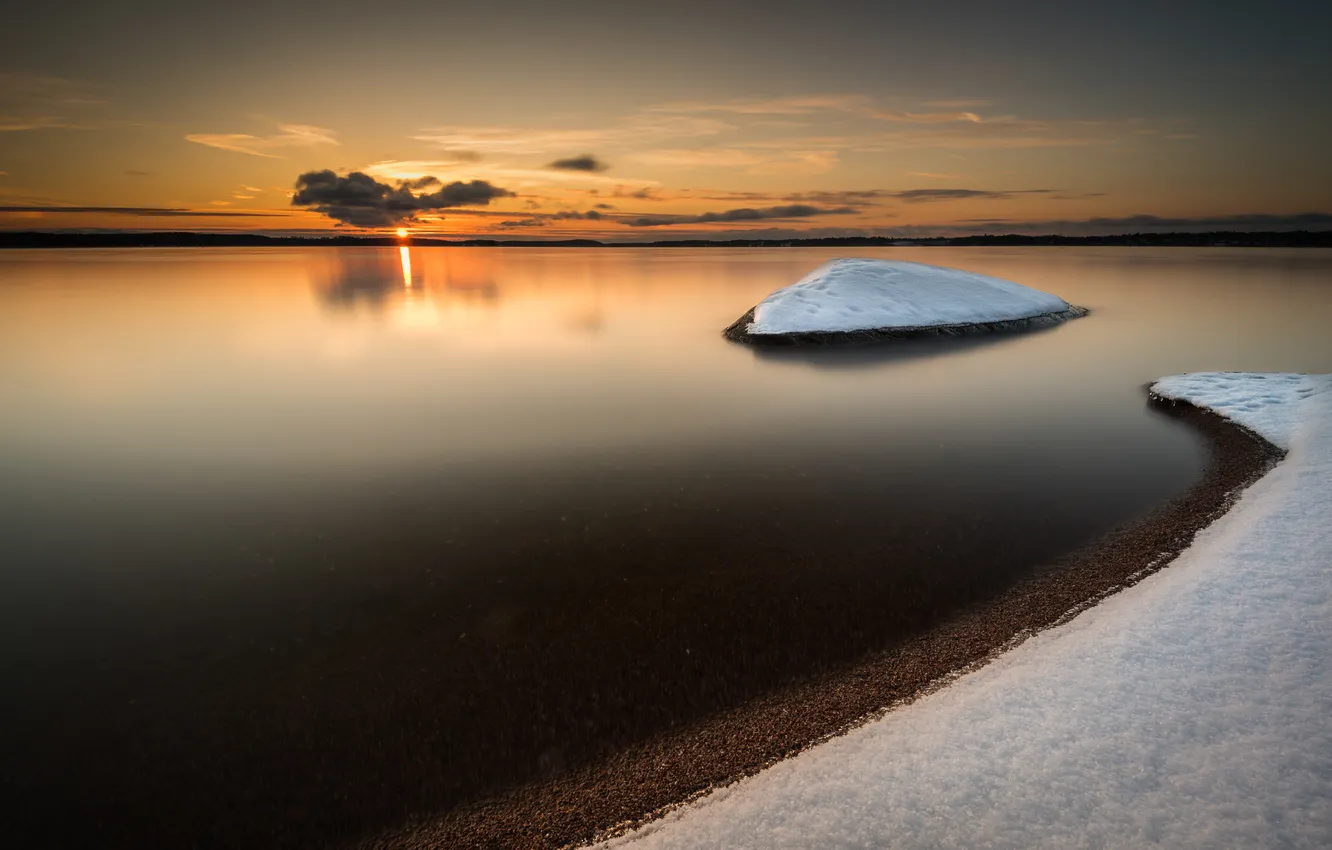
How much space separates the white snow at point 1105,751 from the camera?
3.58 metres

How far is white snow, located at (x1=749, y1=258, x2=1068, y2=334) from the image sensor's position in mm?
25688

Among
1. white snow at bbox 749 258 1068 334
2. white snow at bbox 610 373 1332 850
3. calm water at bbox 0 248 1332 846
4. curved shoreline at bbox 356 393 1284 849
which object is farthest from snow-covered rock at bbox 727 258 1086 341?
white snow at bbox 610 373 1332 850

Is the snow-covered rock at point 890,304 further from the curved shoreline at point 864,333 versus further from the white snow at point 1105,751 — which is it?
the white snow at point 1105,751

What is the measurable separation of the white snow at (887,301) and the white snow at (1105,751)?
64.8ft

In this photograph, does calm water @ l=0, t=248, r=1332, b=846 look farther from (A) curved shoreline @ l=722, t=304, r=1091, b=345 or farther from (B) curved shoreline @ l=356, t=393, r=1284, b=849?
(A) curved shoreline @ l=722, t=304, r=1091, b=345

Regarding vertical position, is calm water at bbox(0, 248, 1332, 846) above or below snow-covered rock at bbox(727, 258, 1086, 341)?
below

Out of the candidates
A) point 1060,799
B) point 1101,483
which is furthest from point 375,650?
point 1101,483

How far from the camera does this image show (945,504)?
374 inches

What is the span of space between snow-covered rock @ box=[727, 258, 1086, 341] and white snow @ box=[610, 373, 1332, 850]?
19594 mm

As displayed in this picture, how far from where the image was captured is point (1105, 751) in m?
4.07

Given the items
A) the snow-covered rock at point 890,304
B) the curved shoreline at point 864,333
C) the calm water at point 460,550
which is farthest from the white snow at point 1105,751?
the snow-covered rock at point 890,304

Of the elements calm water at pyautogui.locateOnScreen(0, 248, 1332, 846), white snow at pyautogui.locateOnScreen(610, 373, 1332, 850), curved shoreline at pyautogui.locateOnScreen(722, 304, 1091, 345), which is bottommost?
calm water at pyautogui.locateOnScreen(0, 248, 1332, 846)

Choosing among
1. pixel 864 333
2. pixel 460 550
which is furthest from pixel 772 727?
pixel 864 333

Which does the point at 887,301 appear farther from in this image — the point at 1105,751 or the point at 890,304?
the point at 1105,751
